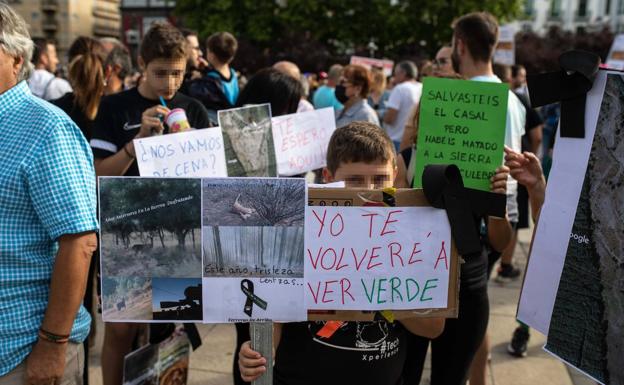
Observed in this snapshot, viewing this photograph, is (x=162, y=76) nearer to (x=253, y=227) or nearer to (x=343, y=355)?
(x=253, y=227)

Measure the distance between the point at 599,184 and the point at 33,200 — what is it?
5.20ft

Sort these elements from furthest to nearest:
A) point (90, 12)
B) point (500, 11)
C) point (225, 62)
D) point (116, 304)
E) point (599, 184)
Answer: point (90, 12) < point (500, 11) < point (225, 62) < point (116, 304) < point (599, 184)

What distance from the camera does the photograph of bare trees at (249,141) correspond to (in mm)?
2977

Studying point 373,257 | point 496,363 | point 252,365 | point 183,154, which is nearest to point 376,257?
point 373,257

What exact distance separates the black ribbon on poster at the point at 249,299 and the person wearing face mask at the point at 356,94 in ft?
11.2

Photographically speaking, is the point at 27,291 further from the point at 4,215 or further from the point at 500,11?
the point at 500,11

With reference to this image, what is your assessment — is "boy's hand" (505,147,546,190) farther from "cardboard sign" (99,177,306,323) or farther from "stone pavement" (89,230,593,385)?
"stone pavement" (89,230,593,385)

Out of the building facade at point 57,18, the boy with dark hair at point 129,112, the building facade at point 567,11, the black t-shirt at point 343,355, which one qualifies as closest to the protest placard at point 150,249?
the black t-shirt at point 343,355

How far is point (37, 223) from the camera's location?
188 centimetres

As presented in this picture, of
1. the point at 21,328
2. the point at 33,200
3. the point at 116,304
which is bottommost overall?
the point at 21,328

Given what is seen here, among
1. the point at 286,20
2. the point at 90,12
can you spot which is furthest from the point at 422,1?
the point at 90,12

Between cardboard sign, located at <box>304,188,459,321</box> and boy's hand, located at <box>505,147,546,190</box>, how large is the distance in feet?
2.43

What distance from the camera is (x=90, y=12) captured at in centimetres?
4528

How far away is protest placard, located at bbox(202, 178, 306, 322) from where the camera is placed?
1.71 meters
